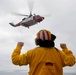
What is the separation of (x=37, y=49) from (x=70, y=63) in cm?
99

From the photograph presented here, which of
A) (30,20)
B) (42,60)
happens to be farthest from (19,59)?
(30,20)

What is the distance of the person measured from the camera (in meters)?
7.82

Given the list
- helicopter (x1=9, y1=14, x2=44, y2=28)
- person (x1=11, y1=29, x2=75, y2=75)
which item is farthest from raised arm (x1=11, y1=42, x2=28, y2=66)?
helicopter (x1=9, y1=14, x2=44, y2=28)

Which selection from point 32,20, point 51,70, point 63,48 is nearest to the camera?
point 51,70

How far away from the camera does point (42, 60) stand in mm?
7871

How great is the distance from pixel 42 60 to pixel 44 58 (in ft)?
0.26

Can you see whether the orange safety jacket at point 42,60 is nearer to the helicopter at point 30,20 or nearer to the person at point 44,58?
the person at point 44,58

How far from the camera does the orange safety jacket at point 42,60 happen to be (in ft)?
25.6

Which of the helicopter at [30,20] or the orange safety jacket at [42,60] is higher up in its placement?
the helicopter at [30,20]

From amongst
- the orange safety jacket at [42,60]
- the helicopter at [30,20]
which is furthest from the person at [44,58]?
the helicopter at [30,20]

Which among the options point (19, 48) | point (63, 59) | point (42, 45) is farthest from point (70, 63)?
point (19, 48)

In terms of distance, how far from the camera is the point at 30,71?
312 inches

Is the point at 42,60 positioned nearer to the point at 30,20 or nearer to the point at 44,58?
the point at 44,58

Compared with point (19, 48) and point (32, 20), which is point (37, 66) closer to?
point (19, 48)
